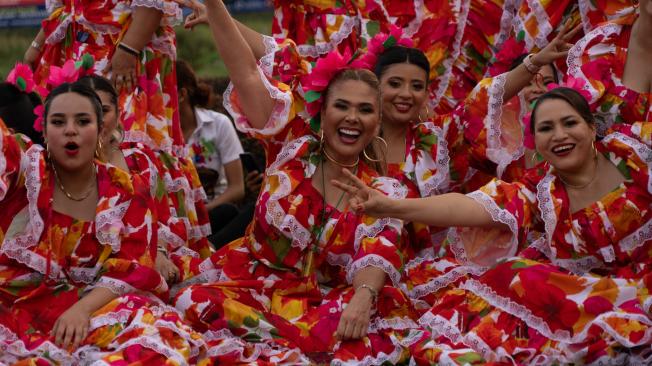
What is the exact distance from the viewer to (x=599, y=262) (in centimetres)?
361

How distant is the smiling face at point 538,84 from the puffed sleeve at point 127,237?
4.91 feet

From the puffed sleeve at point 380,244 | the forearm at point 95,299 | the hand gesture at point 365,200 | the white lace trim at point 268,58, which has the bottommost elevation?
the forearm at point 95,299

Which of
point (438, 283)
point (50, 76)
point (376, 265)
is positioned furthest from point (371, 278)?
point (50, 76)

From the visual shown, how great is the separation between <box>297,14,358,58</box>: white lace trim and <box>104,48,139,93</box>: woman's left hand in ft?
2.33

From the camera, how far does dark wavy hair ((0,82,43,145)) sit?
417 centimetres

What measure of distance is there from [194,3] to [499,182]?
1230 mm

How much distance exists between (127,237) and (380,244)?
31.2 inches

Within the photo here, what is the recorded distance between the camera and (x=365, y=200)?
345 cm

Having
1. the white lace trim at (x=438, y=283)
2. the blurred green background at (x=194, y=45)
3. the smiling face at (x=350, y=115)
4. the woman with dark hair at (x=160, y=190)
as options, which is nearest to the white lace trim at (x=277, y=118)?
the smiling face at (x=350, y=115)

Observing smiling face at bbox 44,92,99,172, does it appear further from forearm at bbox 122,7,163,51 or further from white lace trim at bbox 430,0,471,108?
white lace trim at bbox 430,0,471,108

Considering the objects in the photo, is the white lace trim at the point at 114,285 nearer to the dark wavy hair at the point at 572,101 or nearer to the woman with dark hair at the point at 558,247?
the woman with dark hair at the point at 558,247

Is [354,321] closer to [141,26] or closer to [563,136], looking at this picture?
[563,136]

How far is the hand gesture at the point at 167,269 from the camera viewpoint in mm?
4074

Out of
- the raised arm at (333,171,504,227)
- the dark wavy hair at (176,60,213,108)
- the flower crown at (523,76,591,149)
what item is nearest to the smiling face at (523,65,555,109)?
the flower crown at (523,76,591,149)
